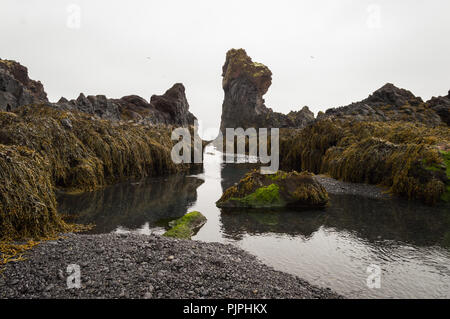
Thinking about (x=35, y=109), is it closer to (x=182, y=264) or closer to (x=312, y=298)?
(x=182, y=264)

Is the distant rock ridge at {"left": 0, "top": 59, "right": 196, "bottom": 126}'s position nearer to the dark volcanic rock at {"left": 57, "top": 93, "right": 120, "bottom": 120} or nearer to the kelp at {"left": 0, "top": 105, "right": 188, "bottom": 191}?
the dark volcanic rock at {"left": 57, "top": 93, "right": 120, "bottom": 120}

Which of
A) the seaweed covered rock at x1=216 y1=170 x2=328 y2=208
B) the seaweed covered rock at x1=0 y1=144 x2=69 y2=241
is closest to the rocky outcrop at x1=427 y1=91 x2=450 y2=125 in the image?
the seaweed covered rock at x1=216 y1=170 x2=328 y2=208

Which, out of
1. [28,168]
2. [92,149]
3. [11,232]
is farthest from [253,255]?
[92,149]

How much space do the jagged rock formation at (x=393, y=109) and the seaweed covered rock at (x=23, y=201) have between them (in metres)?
34.0

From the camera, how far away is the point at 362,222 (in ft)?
38.0

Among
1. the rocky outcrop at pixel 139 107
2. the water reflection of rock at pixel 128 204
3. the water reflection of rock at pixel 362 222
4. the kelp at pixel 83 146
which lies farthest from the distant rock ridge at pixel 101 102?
the water reflection of rock at pixel 362 222

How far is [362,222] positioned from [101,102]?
113 ft

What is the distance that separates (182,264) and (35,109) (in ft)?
62.7

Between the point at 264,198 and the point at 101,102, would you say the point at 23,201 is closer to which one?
the point at 264,198

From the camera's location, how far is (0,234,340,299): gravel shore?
15.9ft

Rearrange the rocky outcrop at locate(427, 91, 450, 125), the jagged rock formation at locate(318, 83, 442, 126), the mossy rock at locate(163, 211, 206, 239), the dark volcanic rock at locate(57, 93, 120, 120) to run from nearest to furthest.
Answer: the mossy rock at locate(163, 211, 206, 239), the dark volcanic rock at locate(57, 93, 120, 120), the jagged rock formation at locate(318, 83, 442, 126), the rocky outcrop at locate(427, 91, 450, 125)

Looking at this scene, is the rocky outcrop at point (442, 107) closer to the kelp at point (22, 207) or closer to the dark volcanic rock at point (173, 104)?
the kelp at point (22, 207)

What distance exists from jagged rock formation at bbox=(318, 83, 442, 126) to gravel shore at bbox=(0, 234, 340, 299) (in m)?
32.4

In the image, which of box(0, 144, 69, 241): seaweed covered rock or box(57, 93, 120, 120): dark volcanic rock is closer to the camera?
box(0, 144, 69, 241): seaweed covered rock
